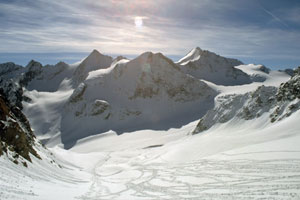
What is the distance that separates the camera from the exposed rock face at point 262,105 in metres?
50.5

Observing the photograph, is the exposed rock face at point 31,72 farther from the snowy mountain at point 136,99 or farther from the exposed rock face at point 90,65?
the snowy mountain at point 136,99

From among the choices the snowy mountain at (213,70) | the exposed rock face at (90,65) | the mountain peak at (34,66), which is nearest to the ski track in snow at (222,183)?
the snowy mountain at (213,70)

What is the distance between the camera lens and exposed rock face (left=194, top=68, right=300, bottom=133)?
50.5 meters

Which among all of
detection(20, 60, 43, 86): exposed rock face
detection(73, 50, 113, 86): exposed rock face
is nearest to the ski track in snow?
detection(73, 50, 113, 86): exposed rock face

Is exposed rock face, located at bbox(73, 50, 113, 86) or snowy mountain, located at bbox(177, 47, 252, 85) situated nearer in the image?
snowy mountain, located at bbox(177, 47, 252, 85)

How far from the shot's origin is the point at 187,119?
382 feet

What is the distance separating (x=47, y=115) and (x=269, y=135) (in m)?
118

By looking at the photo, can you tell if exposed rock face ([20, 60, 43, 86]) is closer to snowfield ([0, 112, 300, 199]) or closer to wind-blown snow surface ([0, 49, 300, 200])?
wind-blown snow surface ([0, 49, 300, 200])

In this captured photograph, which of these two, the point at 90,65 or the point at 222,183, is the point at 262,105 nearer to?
the point at 222,183

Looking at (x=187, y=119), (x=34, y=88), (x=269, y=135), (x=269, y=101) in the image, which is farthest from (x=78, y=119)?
(x=269, y=135)

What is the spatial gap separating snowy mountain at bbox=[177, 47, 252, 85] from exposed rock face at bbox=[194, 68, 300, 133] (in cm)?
10568

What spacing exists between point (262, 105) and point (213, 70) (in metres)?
125

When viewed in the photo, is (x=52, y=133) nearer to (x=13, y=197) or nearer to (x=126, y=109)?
(x=126, y=109)

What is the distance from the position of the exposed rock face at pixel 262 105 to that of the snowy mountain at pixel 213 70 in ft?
347
